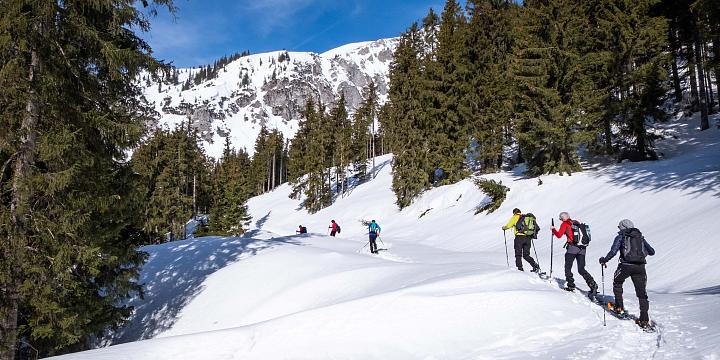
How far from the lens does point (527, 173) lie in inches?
1040

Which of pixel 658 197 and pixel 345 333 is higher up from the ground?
pixel 658 197

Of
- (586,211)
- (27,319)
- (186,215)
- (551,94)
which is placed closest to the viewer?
(27,319)

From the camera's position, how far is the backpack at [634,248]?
762cm

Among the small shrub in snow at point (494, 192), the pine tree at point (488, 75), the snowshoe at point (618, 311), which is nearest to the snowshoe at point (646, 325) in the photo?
the snowshoe at point (618, 311)

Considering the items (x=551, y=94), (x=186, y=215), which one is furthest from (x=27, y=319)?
(x=186, y=215)

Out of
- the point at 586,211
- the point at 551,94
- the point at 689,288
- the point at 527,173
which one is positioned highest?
the point at 551,94

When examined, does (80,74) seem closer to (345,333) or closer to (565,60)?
(345,333)

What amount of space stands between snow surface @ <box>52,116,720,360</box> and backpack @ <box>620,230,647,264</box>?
1.11 meters

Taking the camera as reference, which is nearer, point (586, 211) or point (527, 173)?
point (586, 211)

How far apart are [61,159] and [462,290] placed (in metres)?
8.32

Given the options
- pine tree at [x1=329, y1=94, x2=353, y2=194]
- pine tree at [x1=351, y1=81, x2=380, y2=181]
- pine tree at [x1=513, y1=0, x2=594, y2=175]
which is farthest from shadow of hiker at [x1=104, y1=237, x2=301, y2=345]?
pine tree at [x1=351, y1=81, x2=380, y2=181]

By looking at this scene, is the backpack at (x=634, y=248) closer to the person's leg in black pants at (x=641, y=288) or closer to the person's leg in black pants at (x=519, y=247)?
the person's leg in black pants at (x=641, y=288)

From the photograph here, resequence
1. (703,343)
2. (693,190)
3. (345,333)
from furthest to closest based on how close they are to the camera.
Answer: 1. (693,190)
2. (345,333)
3. (703,343)

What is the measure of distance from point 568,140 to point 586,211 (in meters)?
4.80
